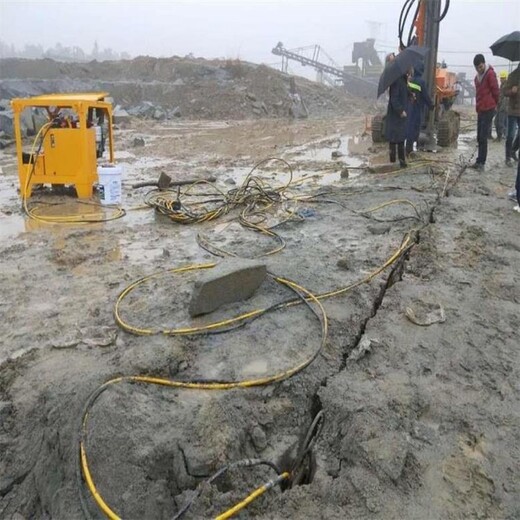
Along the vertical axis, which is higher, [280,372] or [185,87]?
[185,87]

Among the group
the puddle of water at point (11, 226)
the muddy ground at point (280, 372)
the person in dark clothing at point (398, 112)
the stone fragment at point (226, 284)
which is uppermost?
the person in dark clothing at point (398, 112)

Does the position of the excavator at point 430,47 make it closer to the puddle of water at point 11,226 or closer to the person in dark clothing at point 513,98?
the person in dark clothing at point 513,98

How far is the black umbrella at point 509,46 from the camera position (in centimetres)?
948

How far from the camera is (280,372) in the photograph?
3.03 metres

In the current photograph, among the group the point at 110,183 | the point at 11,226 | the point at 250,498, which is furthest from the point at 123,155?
the point at 250,498

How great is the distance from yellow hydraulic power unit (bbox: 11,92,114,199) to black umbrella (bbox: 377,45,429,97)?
4456 millimetres

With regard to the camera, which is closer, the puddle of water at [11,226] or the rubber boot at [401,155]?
the puddle of water at [11,226]

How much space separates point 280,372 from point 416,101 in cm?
810

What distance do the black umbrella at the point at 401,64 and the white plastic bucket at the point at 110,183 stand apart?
4.40 metres

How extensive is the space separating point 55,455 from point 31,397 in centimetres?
47

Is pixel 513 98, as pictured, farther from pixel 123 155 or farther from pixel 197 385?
pixel 123 155

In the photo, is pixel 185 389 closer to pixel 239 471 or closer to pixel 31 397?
pixel 239 471

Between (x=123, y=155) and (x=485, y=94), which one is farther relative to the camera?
(x=123, y=155)

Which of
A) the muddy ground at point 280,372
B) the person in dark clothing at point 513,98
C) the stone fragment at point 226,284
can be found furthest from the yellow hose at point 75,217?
the person in dark clothing at point 513,98
